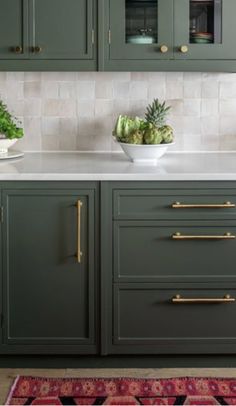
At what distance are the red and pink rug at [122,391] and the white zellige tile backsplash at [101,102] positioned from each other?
133 cm

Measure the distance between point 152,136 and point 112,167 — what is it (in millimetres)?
268

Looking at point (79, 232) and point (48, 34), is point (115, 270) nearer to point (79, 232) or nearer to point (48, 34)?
point (79, 232)

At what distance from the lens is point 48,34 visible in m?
3.71

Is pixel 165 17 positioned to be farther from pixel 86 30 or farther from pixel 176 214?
pixel 176 214

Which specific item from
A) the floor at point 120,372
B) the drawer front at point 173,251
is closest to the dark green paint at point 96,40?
the drawer front at point 173,251

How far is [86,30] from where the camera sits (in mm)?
3703

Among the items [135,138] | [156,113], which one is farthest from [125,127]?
[156,113]

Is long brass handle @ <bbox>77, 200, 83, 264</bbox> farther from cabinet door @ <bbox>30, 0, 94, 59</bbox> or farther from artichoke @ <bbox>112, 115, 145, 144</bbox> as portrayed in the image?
cabinet door @ <bbox>30, 0, 94, 59</bbox>

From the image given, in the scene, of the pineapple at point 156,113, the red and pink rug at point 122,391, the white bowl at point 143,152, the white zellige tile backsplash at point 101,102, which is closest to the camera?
the red and pink rug at point 122,391

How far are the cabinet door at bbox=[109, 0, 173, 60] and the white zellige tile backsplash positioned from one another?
359 mm

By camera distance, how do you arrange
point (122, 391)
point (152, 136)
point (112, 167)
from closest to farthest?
point (122, 391) → point (112, 167) → point (152, 136)

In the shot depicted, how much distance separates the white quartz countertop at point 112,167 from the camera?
3316mm

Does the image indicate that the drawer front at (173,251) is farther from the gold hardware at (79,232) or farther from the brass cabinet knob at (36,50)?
the brass cabinet knob at (36,50)

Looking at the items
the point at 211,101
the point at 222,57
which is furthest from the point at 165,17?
the point at 211,101
